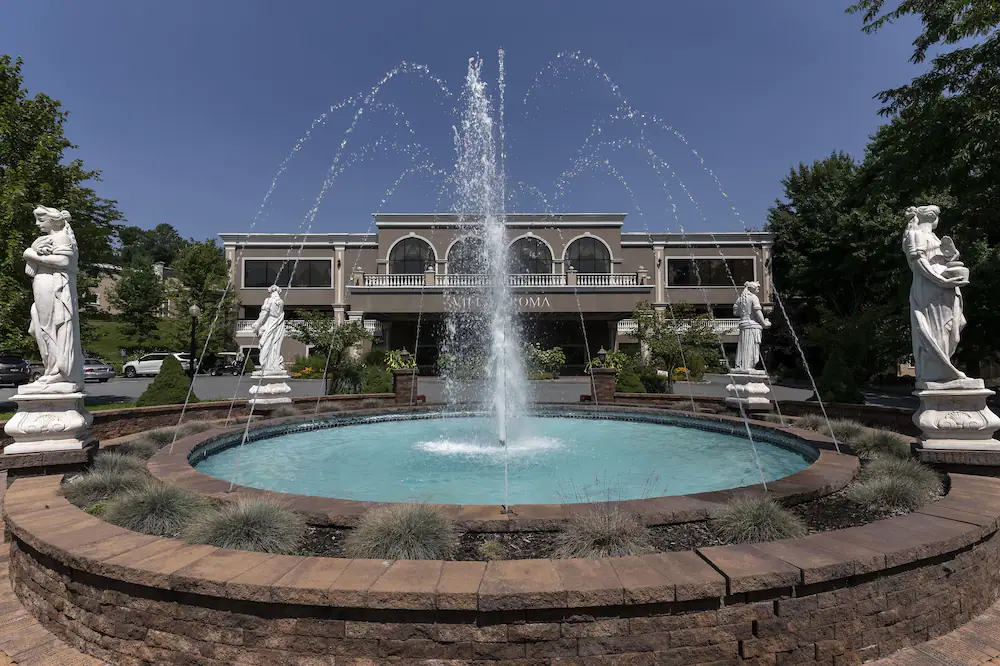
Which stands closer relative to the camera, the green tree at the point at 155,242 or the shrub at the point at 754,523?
the shrub at the point at 754,523

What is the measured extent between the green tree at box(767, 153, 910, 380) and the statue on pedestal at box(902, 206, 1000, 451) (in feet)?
61.0

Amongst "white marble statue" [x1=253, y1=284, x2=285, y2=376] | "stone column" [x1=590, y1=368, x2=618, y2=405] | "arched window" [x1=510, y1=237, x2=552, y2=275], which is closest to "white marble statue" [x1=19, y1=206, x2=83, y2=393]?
"white marble statue" [x1=253, y1=284, x2=285, y2=376]

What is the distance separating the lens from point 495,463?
8180 millimetres

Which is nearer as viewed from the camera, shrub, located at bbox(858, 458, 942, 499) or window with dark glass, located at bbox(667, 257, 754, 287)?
shrub, located at bbox(858, 458, 942, 499)

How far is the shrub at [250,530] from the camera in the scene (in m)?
3.95

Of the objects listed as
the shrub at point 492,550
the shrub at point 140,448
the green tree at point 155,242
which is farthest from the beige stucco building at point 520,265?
the green tree at point 155,242

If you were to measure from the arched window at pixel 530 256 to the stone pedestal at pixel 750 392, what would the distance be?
26453 mm

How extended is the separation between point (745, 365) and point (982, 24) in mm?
10436

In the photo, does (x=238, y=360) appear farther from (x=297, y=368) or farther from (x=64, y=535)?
(x=64, y=535)

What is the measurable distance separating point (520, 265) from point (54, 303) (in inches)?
1334

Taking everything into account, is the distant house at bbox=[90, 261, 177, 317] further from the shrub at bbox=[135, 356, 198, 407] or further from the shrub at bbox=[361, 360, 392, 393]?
the shrub at bbox=[135, 356, 198, 407]

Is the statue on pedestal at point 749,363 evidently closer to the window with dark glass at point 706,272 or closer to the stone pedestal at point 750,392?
the stone pedestal at point 750,392

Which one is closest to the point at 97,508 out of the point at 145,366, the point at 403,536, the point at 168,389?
the point at 403,536

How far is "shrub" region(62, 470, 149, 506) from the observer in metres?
5.52
